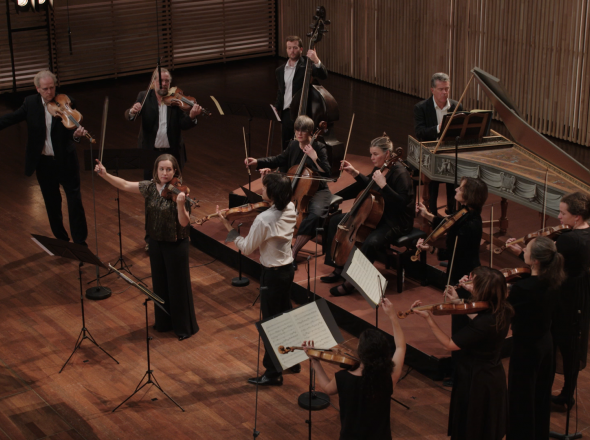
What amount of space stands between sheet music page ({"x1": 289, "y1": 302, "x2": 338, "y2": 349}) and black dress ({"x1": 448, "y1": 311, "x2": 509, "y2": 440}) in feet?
2.12

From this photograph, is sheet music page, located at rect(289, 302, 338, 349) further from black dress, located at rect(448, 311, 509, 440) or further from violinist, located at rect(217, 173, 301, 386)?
violinist, located at rect(217, 173, 301, 386)

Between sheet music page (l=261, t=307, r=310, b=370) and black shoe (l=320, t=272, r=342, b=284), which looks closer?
sheet music page (l=261, t=307, r=310, b=370)

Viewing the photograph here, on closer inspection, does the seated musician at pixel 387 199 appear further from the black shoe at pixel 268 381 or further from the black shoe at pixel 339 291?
the black shoe at pixel 268 381

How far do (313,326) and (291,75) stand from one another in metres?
4.06

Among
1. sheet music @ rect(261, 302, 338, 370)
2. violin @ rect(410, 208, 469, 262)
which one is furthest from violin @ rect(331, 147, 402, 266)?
sheet music @ rect(261, 302, 338, 370)

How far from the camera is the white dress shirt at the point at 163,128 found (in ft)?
22.8

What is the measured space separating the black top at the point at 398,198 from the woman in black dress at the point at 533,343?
1.67 metres

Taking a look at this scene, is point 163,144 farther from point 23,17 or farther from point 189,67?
point 189,67

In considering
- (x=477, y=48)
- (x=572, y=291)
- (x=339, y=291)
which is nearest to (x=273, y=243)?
(x=339, y=291)

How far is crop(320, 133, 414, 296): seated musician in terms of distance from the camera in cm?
583

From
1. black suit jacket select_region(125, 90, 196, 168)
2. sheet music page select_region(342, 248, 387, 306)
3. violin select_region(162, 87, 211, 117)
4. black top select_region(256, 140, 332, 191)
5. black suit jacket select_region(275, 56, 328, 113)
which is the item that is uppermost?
black suit jacket select_region(275, 56, 328, 113)

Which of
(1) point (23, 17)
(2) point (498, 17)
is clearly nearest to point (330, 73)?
(2) point (498, 17)

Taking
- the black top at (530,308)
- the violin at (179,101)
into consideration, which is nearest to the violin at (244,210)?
the violin at (179,101)

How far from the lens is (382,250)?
19.9ft
